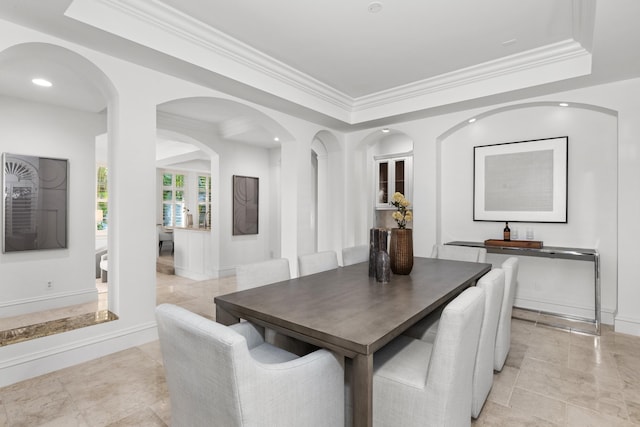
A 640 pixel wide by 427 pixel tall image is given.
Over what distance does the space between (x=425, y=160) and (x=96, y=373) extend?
409cm

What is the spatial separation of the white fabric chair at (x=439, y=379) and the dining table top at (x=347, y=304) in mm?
208

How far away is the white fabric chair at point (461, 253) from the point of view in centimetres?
325

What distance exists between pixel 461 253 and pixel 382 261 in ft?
4.96

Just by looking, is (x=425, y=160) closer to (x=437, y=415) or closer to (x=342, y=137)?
(x=342, y=137)

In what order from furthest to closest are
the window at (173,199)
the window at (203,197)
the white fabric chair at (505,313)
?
the window at (203,197) < the window at (173,199) < the white fabric chair at (505,313)

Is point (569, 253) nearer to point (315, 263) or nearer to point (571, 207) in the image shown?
point (571, 207)

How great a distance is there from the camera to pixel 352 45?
296 cm

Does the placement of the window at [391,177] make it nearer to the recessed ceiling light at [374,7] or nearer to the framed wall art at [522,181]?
the framed wall art at [522,181]

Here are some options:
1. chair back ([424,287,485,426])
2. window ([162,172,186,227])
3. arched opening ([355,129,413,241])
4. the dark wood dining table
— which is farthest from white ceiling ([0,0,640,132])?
window ([162,172,186,227])

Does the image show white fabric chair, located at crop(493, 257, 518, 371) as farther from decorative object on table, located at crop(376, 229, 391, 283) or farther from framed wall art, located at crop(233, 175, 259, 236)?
framed wall art, located at crop(233, 175, 259, 236)

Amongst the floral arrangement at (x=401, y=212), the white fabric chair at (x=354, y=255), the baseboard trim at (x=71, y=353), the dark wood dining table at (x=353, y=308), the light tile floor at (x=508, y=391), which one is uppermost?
the floral arrangement at (x=401, y=212)

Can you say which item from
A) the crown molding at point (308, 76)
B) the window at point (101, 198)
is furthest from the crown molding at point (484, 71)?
the window at point (101, 198)

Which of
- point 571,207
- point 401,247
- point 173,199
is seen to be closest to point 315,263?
point 401,247

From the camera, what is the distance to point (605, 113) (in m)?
3.38
